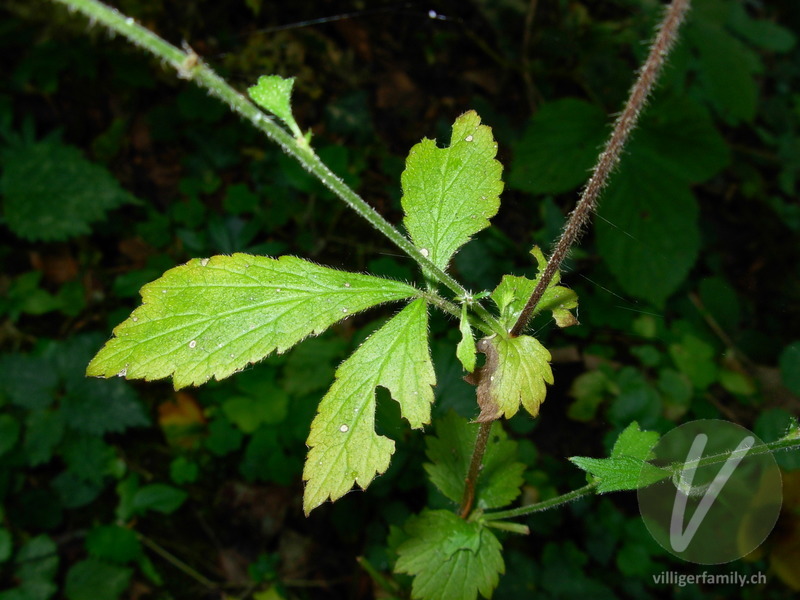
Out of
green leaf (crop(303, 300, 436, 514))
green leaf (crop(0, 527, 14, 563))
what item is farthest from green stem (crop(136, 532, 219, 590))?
green leaf (crop(303, 300, 436, 514))

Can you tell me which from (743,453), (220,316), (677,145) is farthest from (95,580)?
(677,145)

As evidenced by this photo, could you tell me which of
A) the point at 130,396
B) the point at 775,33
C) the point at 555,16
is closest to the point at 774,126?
the point at 775,33

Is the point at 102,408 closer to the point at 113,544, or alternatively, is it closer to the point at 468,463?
the point at 113,544

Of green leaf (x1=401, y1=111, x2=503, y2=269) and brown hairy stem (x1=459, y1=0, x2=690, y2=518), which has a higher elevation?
brown hairy stem (x1=459, y1=0, x2=690, y2=518)

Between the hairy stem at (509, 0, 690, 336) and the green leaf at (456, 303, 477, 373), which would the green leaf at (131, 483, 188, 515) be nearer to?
the green leaf at (456, 303, 477, 373)

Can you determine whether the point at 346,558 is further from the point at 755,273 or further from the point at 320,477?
the point at 755,273
